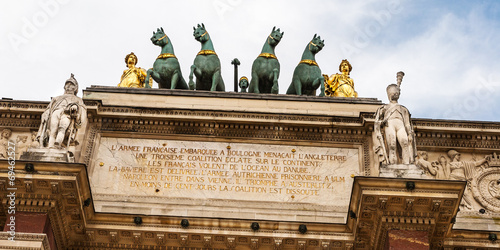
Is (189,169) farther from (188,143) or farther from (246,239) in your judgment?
(246,239)

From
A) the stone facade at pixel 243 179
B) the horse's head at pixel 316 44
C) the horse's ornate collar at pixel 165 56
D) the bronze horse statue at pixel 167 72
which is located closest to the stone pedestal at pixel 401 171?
the stone facade at pixel 243 179

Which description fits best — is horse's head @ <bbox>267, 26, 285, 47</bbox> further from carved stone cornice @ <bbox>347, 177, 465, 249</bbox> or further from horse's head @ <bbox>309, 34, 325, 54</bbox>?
carved stone cornice @ <bbox>347, 177, 465, 249</bbox>

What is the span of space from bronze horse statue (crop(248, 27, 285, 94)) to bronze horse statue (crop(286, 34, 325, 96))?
1.79 ft

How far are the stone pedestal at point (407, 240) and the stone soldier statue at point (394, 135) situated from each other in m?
1.61

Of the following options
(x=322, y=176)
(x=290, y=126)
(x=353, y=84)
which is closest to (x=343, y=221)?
(x=322, y=176)

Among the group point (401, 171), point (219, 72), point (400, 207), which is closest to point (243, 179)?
point (401, 171)

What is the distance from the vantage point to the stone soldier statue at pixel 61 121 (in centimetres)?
2094

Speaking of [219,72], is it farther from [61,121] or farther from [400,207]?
[400,207]

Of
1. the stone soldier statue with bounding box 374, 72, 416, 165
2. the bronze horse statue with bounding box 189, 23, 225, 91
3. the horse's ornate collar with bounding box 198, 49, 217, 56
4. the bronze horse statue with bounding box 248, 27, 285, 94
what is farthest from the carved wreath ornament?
the horse's ornate collar with bounding box 198, 49, 217, 56

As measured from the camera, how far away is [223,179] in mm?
22312

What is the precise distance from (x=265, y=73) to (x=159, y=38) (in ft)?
10.6

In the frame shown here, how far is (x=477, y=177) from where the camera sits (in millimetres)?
22734

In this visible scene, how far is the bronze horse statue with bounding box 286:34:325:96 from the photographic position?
26.2m

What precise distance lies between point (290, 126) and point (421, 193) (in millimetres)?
4411
